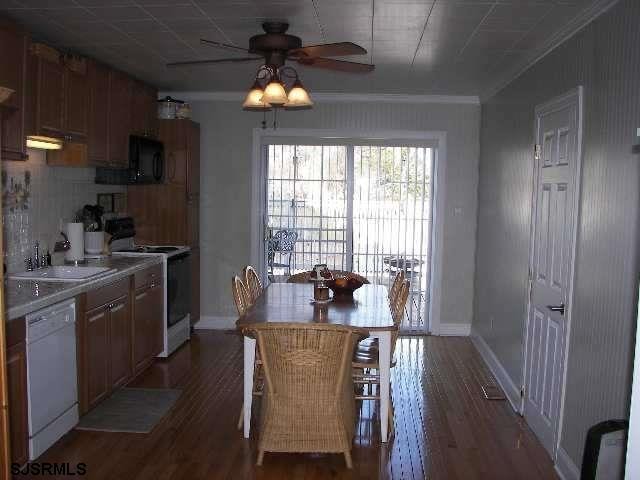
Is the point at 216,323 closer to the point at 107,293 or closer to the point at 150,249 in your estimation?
the point at 150,249

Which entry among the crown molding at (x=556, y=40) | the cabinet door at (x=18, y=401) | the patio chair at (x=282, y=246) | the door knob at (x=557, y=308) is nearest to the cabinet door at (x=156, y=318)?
the patio chair at (x=282, y=246)

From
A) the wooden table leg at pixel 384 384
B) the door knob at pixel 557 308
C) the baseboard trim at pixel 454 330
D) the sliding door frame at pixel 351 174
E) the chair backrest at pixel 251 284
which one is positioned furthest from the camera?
the baseboard trim at pixel 454 330

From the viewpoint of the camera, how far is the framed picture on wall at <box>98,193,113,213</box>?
17.3 feet

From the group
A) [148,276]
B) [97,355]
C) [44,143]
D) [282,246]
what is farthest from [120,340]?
[282,246]

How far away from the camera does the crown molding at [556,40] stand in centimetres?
297

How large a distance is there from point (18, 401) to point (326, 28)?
268cm

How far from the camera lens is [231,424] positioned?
3.84 meters

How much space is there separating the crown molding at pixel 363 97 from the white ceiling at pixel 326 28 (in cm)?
92

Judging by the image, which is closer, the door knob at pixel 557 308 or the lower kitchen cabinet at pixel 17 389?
the lower kitchen cabinet at pixel 17 389

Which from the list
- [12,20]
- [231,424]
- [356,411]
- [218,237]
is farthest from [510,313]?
[12,20]

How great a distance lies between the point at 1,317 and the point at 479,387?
3622 mm

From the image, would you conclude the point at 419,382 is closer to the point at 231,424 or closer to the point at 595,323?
the point at 231,424

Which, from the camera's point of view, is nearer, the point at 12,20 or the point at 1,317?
the point at 1,317

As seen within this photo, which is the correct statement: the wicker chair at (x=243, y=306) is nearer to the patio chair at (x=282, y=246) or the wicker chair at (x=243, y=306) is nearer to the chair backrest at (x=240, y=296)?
the chair backrest at (x=240, y=296)
